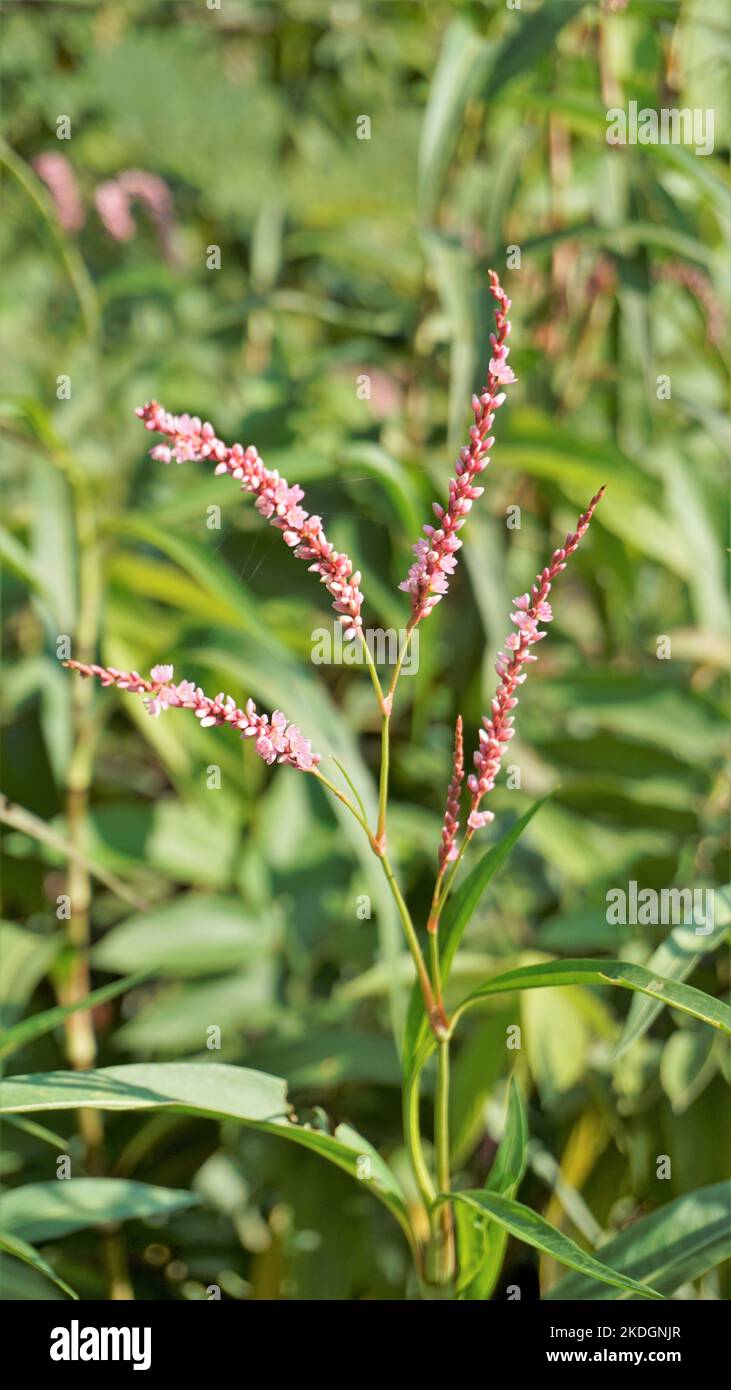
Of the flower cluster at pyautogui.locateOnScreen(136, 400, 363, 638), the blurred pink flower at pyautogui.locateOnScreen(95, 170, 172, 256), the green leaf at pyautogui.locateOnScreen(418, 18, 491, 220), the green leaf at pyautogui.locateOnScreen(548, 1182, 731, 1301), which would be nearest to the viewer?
the flower cluster at pyautogui.locateOnScreen(136, 400, 363, 638)

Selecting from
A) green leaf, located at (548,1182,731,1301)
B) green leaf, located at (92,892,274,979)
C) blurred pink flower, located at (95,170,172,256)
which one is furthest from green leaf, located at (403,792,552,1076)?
blurred pink flower, located at (95,170,172,256)

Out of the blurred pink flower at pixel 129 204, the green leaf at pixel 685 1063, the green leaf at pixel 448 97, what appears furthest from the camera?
the blurred pink flower at pixel 129 204

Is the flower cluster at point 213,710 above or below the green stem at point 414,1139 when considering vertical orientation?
above

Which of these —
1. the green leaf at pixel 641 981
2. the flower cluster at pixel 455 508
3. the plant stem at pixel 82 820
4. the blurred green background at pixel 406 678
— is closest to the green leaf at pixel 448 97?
the blurred green background at pixel 406 678

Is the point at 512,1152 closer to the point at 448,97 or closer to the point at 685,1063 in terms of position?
the point at 685,1063

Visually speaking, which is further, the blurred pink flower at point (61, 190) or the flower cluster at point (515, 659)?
the blurred pink flower at point (61, 190)

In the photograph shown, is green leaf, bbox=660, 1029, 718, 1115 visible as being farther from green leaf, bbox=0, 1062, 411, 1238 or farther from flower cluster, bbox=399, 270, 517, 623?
flower cluster, bbox=399, 270, 517, 623

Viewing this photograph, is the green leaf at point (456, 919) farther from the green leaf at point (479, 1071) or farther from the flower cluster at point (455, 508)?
the green leaf at point (479, 1071)
